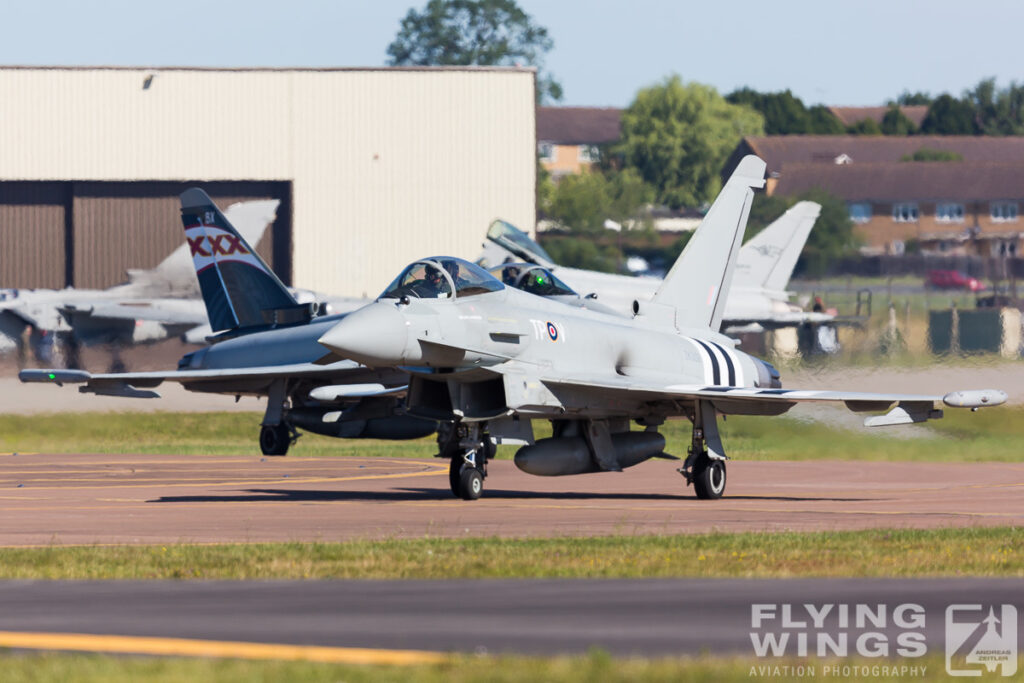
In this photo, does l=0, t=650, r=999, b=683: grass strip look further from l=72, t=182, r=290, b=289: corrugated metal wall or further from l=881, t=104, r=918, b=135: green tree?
l=881, t=104, r=918, b=135: green tree

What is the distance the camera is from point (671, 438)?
37000mm

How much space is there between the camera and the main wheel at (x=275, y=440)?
100 feet

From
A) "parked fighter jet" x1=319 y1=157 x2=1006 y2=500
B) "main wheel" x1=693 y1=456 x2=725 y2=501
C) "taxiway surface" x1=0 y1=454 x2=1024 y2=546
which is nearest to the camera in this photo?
"taxiway surface" x1=0 y1=454 x2=1024 y2=546

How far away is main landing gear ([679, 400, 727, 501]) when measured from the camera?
20438mm

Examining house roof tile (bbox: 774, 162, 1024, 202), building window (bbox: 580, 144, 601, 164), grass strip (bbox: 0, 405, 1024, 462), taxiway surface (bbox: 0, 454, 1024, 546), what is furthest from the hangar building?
building window (bbox: 580, 144, 601, 164)

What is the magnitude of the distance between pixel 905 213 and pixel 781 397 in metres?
Result: 82.3

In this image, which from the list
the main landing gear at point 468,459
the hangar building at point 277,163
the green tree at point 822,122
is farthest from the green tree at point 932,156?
the main landing gear at point 468,459

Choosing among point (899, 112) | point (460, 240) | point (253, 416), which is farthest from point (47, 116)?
point (899, 112)

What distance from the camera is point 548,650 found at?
27.2 feet

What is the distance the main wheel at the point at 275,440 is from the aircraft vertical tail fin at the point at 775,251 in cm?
1574

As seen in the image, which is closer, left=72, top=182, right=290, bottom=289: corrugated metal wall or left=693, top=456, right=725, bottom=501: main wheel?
left=693, top=456, right=725, bottom=501: main wheel

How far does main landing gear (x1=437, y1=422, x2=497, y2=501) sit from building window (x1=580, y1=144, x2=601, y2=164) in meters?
→ 123

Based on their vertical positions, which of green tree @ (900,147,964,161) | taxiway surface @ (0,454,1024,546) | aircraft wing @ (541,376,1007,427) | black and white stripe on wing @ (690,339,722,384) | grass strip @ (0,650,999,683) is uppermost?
green tree @ (900,147,964,161)

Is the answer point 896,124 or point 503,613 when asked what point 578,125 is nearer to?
point 896,124
